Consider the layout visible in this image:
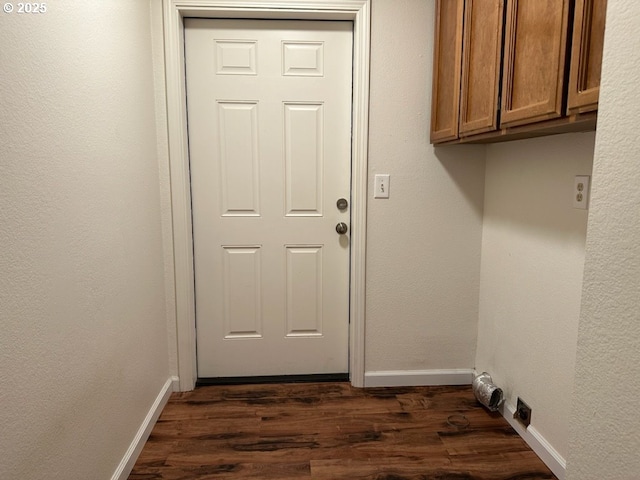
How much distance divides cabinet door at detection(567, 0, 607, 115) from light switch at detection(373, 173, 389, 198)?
1.14 meters

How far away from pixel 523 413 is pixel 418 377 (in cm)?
61

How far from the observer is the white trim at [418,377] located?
237 centimetres

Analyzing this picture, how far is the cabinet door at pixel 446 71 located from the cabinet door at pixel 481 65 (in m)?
0.05

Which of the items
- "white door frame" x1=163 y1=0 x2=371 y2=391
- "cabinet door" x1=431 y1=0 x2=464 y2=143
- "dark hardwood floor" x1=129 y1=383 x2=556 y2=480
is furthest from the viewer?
"white door frame" x1=163 y1=0 x2=371 y2=391

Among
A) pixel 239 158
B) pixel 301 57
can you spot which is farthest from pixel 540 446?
pixel 301 57

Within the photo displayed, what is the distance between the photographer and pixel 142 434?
184cm

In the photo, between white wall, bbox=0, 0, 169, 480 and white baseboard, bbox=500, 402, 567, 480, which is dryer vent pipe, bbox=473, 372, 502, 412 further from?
white wall, bbox=0, 0, 169, 480

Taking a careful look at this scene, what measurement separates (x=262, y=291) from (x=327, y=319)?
408mm

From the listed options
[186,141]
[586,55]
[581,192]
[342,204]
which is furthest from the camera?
[342,204]

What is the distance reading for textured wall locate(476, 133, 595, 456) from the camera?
1576 millimetres

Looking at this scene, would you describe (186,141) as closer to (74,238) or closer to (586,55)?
(74,238)

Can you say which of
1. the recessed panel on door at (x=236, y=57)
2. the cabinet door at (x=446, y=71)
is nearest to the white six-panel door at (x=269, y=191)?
the recessed panel on door at (x=236, y=57)

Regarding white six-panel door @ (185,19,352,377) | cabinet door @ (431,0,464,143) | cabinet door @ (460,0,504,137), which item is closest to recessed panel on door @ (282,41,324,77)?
white six-panel door @ (185,19,352,377)

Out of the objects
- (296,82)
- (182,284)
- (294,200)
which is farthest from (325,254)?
(296,82)
